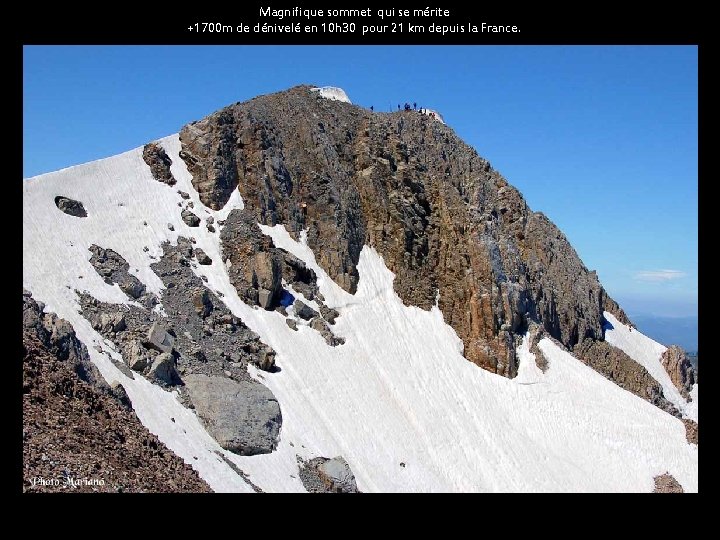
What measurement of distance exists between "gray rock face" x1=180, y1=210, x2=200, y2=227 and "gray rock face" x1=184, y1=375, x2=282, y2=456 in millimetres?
12433

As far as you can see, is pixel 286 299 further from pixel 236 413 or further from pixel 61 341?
pixel 61 341

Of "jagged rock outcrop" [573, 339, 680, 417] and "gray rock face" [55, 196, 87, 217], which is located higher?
"gray rock face" [55, 196, 87, 217]

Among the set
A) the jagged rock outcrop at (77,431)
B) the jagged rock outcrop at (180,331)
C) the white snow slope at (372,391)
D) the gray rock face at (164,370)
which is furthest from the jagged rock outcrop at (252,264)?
the jagged rock outcrop at (77,431)

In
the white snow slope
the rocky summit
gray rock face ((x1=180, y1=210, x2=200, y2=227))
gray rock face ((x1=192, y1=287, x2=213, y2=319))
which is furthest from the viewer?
gray rock face ((x1=180, y1=210, x2=200, y2=227))

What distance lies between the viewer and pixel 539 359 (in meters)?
43.4

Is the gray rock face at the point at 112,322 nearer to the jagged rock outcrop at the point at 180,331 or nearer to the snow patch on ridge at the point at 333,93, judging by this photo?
the jagged rock outcrop at the point at 180,331

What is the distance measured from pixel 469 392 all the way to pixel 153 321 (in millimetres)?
19440

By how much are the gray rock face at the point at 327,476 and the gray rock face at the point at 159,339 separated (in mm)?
7895

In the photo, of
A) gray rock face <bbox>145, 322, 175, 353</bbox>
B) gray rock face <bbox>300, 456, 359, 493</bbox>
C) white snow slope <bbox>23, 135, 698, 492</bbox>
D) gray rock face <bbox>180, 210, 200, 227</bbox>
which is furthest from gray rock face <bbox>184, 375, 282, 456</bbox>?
gray rock face <bbox>180, 210, 200, 227</bbox>

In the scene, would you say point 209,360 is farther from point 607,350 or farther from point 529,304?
point 607,350

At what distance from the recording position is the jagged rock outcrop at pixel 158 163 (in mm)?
39469

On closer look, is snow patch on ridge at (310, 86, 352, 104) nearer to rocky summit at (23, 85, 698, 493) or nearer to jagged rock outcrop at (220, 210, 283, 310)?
rocky summit at (23, 85, 698, 493)

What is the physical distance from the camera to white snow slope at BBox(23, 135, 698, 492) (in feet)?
91.7

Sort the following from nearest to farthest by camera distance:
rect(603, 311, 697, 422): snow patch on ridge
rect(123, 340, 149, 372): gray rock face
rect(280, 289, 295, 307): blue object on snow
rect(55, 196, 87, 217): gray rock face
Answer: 1. rect(123, 340, 149, 372): gray rock face
2. rect(55, 196, 87, 217): gray rock face
3. rect(280, 289, 295, 307): blue object on snow
4. rect(603, 311, 697, 422): snow patch on ridge
